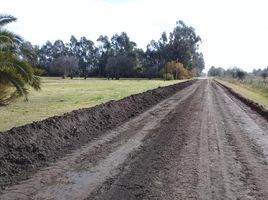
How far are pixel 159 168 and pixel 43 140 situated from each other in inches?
144

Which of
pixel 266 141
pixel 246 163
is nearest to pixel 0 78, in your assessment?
pixel 266 141

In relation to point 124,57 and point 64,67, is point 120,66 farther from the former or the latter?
point 64,67

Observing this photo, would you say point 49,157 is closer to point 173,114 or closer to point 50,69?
point 173,114

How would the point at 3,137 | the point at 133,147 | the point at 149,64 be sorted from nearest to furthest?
the point at 3,137 < the point at 133,147 < the point at 149,64

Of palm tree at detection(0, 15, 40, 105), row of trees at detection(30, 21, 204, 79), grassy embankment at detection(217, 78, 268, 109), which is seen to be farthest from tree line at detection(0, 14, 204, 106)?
palm tree at detection(0, 15, 40, 105)

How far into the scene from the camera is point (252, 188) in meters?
7.39

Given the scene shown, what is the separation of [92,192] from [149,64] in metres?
134

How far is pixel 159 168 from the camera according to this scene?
8719 millimetres

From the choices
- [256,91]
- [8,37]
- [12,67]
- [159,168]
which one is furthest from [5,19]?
[256,91]

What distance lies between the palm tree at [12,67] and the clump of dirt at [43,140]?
420 centimetres

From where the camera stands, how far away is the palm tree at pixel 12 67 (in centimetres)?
1927

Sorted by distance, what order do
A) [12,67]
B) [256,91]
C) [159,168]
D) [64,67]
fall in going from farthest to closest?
[64,67]
[256,91]
[12,67]
[159,168]

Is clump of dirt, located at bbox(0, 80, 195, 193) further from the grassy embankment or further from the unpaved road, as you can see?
the grassy embankment

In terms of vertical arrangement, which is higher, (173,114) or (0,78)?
(0,78)
